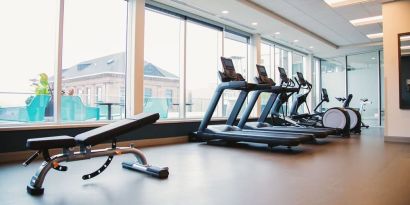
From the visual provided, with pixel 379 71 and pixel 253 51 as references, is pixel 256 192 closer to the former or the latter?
pixel 253 51

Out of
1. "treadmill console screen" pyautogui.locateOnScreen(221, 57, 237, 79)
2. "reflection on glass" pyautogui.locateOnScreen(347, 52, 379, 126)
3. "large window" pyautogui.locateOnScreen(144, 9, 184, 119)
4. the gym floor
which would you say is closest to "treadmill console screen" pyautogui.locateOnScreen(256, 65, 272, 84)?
"treadmill console screen" pyautogui.locateOnScreen(221, 57, 237, 79)

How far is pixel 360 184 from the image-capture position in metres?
2.66

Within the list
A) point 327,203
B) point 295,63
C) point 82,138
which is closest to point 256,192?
point 327,203

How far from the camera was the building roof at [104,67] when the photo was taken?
4.97 metres

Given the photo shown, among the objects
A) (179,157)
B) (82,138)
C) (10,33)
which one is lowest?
(179,157)

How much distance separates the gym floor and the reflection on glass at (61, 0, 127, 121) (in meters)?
1.52

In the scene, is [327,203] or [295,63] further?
[295,63]

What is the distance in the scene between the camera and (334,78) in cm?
1216

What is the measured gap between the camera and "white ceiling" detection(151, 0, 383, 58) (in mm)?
6324

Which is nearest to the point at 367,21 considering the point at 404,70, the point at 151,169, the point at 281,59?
the point at 404,70

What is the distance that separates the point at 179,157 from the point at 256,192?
1933mm

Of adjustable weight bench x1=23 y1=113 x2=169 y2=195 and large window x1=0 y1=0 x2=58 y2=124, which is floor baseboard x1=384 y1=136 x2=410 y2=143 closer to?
adjustable weight bench x1=23 y1=113 x2=169 y2=195

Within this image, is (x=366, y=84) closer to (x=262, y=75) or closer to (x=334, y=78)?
(x=334, y=78)

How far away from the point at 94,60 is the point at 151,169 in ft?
10.3
